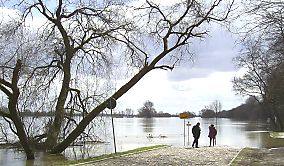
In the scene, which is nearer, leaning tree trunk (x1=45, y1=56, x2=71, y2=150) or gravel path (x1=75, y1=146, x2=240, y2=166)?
gravel path (x1=75, y1=146, x2=240, y2=166)

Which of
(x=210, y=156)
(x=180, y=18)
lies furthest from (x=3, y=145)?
(x=210, y=156)

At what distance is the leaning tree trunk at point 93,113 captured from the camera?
25359mm

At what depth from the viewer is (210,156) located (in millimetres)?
19750

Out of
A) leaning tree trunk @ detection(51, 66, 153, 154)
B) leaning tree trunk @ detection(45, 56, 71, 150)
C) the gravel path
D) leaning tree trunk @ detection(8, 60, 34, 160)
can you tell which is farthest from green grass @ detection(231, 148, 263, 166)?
leaning tree trunk @ detection(45, 56, 71, 150)

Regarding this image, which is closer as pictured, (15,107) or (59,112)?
(15,107)

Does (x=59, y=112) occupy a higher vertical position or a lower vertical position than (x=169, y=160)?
higher

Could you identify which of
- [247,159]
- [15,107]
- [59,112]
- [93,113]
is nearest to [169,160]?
[247,159]

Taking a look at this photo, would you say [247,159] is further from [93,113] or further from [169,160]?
[93,113]

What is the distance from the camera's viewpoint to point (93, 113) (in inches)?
1020

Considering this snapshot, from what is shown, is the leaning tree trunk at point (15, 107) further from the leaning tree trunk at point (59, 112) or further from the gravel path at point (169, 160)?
the gravel path at point (169, 160)

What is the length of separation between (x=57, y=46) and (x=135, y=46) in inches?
184

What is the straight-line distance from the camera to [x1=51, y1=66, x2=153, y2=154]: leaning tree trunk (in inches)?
998

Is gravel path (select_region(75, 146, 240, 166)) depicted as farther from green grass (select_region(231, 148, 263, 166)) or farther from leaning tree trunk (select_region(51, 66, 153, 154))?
leaning tree trunk (select_region(51, 66, 153, 154))

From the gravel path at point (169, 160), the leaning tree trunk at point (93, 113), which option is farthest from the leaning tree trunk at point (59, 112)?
the gravel path at point (169, 160)
